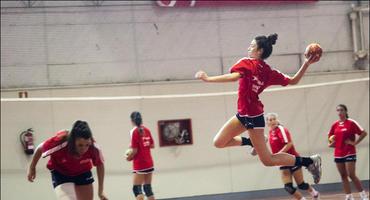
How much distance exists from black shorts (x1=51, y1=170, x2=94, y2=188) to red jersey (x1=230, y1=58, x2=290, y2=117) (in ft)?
6.55

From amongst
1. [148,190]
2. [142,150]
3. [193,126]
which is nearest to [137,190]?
[148,190]

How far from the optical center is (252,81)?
22.3 feet

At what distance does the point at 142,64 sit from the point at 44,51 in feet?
7.49

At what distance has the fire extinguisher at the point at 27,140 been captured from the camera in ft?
40.4

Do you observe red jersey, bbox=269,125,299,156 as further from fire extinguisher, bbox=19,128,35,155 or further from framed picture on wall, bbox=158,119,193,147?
fire extinguisher, bbox=19,128,35,155

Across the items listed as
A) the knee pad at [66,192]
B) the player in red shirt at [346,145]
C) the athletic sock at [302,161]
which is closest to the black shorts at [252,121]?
Answer: the athletic sock at [302,161]

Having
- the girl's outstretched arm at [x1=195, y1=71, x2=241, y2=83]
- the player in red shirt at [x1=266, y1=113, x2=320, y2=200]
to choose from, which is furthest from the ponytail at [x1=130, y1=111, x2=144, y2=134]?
the girl's outstretched arm at [x1=195, y1=71, x2=241, y2=83]

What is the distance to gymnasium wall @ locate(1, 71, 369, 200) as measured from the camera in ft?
41.0

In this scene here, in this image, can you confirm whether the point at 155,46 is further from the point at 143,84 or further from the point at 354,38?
the point at 354,38

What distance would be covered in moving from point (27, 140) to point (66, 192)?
6385 mm

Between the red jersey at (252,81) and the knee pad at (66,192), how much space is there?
2207 mm

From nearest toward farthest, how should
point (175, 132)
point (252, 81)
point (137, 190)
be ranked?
point (252, 81) < point (137, 190) < point (175, 132)

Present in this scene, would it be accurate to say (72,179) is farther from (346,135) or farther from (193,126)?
(193,126)

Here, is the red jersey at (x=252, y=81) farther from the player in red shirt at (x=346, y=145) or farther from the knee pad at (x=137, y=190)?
the player in red shirt at (x=346, y=145)
